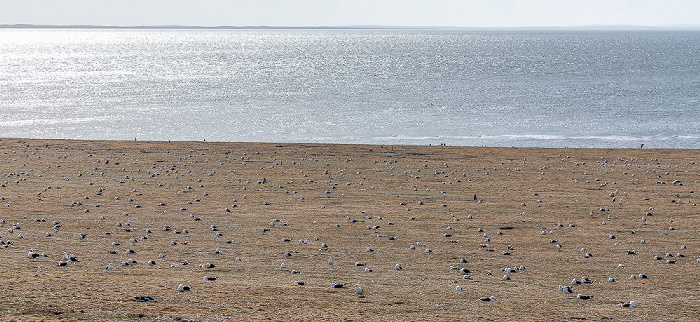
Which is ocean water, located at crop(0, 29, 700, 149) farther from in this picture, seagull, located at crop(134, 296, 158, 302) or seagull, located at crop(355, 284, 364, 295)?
seagull, located at crop(134, 296, 158, 302)

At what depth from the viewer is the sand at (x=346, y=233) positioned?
15.0 m

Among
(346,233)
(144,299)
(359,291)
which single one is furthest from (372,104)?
(144,299)

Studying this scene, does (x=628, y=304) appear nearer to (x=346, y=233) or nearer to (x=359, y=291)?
(x=359, y=291)

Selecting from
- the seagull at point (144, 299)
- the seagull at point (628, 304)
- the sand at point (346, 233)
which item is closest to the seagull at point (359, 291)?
the sand at point (346, 233)

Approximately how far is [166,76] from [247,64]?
38.7m

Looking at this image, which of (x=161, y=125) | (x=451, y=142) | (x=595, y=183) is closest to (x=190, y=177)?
(x=595, y=183)

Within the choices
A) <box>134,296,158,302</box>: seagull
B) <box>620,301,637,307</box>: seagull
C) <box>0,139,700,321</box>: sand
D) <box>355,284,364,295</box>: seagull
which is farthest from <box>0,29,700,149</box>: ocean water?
<box>134,296,158,302</box>: seagull

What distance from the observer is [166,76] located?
14462 cm

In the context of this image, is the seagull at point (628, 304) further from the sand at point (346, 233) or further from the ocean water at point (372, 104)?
the ocean water at point (372, 104)

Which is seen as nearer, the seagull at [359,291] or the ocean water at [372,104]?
the seagull at [359,291]

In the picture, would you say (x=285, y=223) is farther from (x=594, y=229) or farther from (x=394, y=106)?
(x=394, y=106)

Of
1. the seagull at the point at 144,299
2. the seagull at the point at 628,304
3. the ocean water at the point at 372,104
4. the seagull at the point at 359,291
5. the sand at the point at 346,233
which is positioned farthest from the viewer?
the ocean water at the point at 372,104

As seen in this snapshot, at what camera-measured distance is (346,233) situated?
24141 millimetres

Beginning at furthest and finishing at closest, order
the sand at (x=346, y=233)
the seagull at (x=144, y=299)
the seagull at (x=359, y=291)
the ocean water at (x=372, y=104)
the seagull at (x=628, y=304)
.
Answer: the ocean water at (x=372, y=104)
the seagull at (x=359, y=291)
the seagull at (x=628, y=304)
the sand at (x=346, y=233)
the seagull at (x=144, y=299)
